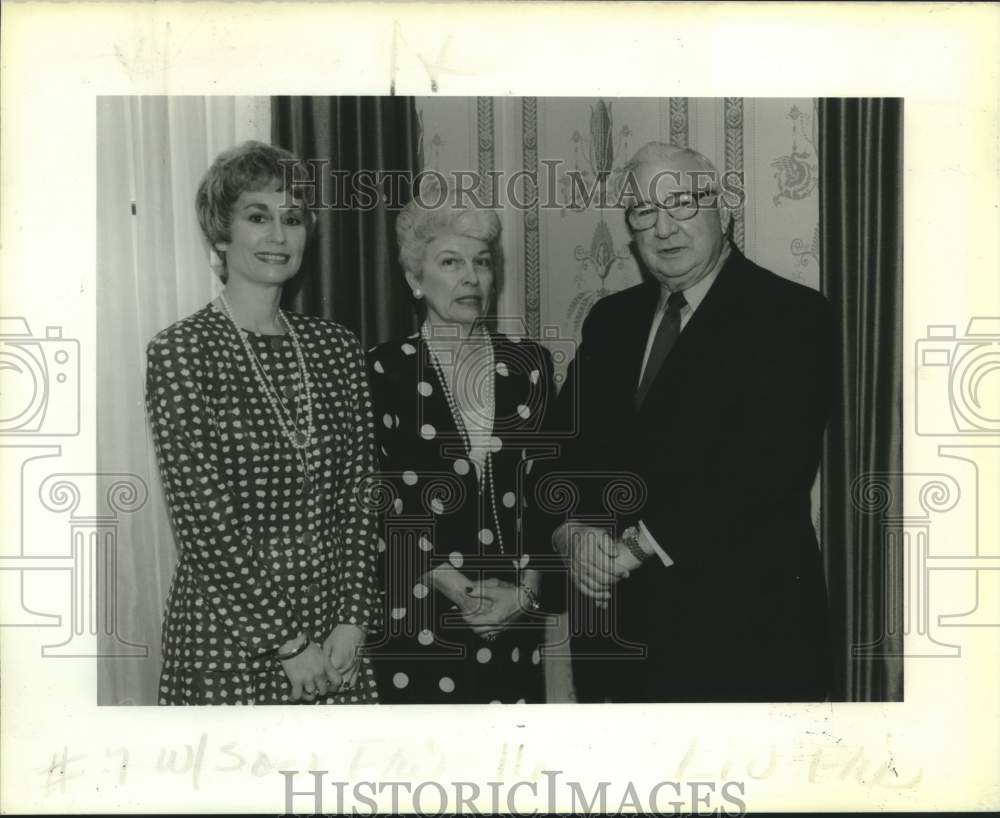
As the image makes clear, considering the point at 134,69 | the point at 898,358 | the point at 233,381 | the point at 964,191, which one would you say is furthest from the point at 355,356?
the point at 964,191

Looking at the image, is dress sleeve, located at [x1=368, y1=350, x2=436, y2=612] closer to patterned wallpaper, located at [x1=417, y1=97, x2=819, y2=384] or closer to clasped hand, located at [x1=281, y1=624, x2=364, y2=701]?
clasped hand, located at [x1=281, y1=624, x2=364, y2=701]

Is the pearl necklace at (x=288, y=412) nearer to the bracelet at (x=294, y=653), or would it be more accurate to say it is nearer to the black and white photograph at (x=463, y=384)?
the black and white photograph at (x=463, y=384)

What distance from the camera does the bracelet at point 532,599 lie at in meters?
2.22

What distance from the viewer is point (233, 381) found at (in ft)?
7.07

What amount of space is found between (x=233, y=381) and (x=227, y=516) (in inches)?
10.1

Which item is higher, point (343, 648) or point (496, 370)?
point (496, 370)

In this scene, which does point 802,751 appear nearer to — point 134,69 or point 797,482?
point 797,482

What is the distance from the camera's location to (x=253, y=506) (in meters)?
2.15

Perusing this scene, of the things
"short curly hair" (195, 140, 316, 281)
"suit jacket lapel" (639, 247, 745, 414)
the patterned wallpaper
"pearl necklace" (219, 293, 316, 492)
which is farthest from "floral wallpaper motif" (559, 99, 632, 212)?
"pearl necklace" (219, 293, 316, 492)

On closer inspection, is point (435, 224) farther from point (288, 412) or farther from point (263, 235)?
point (288, 412)

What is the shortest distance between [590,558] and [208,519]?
0.74m

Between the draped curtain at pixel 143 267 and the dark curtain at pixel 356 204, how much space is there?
0.11m

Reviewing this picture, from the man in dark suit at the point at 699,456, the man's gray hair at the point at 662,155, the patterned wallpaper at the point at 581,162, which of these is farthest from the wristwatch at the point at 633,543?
the man's gray hair at the point at 662,155

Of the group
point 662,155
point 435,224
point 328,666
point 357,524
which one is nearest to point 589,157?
point 662,155
